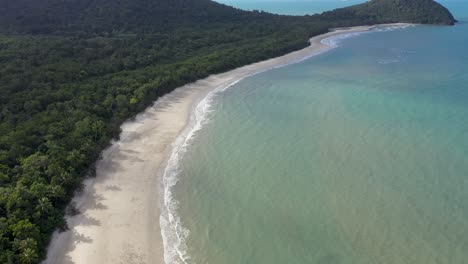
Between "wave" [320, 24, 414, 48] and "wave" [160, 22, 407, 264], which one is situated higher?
"wave" [320, 24, 414, 48]

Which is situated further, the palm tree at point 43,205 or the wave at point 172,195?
the palm tree at point 43,205

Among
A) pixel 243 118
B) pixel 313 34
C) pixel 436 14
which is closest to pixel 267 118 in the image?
pixel 243 118

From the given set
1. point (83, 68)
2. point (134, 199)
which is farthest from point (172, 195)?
point (83, 68)

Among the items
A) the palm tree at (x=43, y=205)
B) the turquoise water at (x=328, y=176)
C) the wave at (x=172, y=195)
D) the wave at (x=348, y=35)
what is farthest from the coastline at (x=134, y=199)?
the wave at (x=348, y=35)

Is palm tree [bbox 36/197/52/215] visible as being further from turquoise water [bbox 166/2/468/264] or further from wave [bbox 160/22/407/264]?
turquoise water [bbox 166/2/468/264]

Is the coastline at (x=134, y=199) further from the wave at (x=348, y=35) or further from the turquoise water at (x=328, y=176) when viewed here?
the wave at (x=348, y=35)

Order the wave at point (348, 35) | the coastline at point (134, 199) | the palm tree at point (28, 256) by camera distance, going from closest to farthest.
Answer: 1. the palm tree at point (28, 256)
2. the coastline at point (134, 199)
3. the wave at point (348, 35)

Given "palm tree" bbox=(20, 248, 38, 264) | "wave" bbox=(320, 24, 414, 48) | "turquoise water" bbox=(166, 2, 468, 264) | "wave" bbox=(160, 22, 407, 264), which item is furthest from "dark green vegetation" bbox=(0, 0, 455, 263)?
"turquoise water" bbox=(166, 2, 468, 264)
